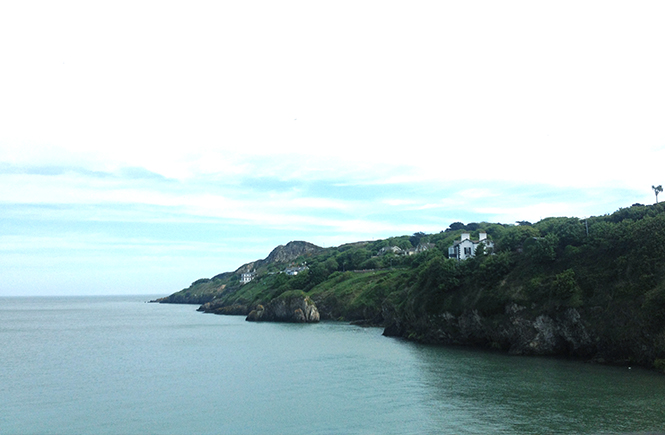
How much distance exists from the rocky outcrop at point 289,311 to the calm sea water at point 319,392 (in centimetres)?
5345

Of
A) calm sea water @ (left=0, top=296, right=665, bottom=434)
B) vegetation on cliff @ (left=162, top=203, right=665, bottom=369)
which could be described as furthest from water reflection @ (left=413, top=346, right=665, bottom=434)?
vegetation on cliff @ (left=162, top=203, right=665, bottom=369)

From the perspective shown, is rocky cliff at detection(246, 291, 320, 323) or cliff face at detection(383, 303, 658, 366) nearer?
cliff face at detection(383, 303, 658, 366)

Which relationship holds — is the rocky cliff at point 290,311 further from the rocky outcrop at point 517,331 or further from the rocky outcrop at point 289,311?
the rocky outcrop at point 517,331

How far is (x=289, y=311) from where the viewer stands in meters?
129

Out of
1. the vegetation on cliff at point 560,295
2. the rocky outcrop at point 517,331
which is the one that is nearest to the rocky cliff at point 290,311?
the vegetation on cliff at point 560,295

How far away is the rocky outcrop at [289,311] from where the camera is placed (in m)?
126

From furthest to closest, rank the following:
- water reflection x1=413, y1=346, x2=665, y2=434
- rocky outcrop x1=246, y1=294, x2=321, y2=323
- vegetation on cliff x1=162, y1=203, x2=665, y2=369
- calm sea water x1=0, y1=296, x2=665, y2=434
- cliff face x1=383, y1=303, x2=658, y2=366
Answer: rocky outcrop x1=246, y1=294, x2=321, y2=323 < vegetation on cliff x1=162, y1=203, x2=665, y2=369 < cliff face x1=383, y1=303, x2=658, y2=366 < calm sea water x1=0, y1=296, x2=665, y2=434 < water reflection x1=413, y1=346, x2=665, y2=434

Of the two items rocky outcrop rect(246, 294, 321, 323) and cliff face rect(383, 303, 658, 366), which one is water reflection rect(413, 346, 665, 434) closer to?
cliff face rect(383, 303, 658, 366)

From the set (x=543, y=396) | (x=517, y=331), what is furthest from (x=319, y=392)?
(x=517, y=331)

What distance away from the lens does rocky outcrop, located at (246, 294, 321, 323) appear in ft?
414

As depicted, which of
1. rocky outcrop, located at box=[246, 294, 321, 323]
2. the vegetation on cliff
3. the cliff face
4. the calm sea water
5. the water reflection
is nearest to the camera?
the water reflection

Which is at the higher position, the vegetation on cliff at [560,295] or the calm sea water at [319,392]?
the vegetation on cliff at [560,295]

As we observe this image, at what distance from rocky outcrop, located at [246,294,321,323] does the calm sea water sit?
53446 mm

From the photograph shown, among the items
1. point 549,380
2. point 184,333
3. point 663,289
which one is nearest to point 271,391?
point 549,380
